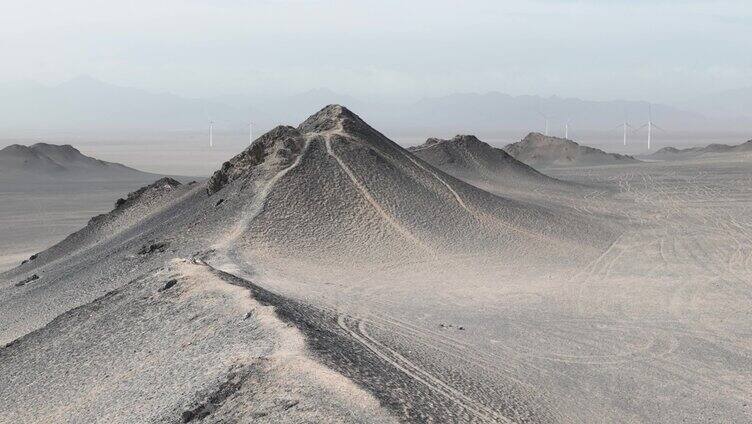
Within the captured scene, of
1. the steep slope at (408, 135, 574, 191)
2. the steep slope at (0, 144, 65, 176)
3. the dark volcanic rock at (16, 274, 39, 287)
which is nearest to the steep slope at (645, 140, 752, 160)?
the steep slope at (408, 135, 574, 191)

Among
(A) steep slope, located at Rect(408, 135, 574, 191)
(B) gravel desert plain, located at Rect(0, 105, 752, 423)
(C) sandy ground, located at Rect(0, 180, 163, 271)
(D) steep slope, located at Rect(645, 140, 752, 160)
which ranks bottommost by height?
(C) sandy ground, located at Rect(0, 180, 163, 271)

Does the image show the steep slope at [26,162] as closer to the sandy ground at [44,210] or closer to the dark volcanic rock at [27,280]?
the sandy ground at [44,210]

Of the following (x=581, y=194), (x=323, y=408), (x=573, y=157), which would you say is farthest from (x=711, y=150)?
(x=323, y=408)

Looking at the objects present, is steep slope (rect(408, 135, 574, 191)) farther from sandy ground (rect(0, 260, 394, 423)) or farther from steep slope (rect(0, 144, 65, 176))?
steep slope (rect(0, 144, 65, 176))

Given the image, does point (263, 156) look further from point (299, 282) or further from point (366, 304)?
point (366, 304)

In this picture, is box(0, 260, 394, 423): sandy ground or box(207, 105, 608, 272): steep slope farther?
box(207, 105, 608, 272): steep slope

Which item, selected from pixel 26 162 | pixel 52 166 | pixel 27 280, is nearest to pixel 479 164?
pixel 27 280

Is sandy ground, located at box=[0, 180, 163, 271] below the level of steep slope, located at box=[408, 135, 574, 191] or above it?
below

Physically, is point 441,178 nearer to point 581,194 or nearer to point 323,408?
point 581,194
